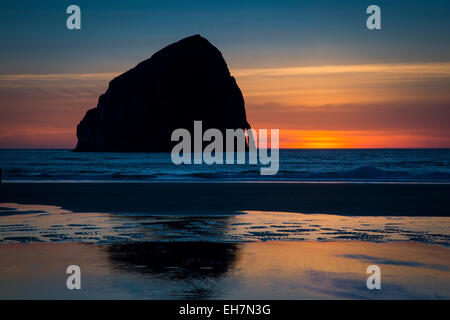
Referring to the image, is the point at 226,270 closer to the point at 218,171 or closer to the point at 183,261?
the point at 183,261

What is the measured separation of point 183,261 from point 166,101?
140057mm


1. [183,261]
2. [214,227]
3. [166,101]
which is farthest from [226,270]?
[166,101]

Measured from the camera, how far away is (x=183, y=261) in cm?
650

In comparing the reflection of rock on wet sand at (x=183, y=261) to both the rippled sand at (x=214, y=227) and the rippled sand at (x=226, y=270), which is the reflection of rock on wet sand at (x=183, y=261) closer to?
the rippled sand at (x=226, y=270)

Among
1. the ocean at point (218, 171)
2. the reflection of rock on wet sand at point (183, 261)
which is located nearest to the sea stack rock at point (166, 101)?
the ocean at point (218, 171)

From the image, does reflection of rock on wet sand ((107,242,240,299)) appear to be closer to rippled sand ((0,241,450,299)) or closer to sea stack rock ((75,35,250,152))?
rippled sand ((0,241,450,299))

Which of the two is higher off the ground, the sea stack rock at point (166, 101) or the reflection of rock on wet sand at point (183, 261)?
the sea stack rock at point (166, 101)

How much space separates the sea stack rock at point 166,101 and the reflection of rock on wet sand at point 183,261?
131 meters

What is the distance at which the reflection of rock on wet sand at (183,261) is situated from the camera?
215 inches

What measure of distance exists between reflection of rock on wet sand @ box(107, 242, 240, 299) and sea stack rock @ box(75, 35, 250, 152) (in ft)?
429

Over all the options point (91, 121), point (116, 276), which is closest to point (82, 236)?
point (116, 276)

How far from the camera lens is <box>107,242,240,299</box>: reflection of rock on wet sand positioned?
5466 millimetres
